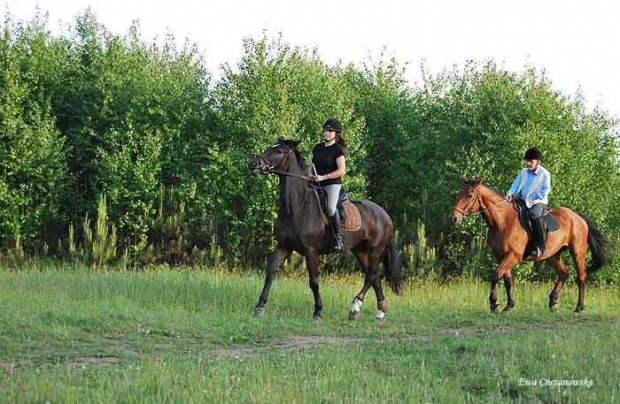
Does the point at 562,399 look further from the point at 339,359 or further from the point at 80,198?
the point at 80,198

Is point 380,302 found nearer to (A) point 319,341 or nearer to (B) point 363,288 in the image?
(B) point 363,288

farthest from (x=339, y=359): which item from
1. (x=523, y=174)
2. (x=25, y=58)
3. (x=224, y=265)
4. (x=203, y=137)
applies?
(x=25, y=58)

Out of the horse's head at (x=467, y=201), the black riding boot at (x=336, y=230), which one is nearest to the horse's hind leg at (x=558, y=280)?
the horse's head at (x=467, y=201)

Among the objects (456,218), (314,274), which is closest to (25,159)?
(314,274)

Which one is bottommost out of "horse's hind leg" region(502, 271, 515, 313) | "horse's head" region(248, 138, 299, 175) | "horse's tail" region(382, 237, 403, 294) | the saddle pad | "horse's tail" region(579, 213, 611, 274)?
"horse's hind leg" region(502, 271, 515, 313)

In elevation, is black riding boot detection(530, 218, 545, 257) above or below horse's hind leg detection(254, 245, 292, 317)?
above

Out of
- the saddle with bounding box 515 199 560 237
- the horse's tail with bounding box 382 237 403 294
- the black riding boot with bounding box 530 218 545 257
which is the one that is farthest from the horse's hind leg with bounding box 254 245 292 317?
the black riding boot with bounding box 530 218 545 257

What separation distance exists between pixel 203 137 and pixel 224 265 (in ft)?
12.8

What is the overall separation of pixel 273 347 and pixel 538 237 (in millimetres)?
6714

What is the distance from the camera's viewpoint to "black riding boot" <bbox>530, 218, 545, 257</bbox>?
1372cm

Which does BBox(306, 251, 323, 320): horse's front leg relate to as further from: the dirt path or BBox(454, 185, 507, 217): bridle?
BBox(454, 185, 507, 217): bridle

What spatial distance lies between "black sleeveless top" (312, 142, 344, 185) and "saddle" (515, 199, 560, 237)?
4.11 m

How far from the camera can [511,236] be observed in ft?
44.5

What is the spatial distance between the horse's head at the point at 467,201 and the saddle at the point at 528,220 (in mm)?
1049
